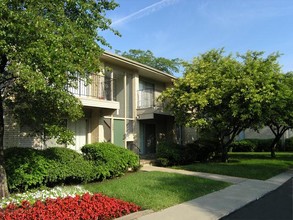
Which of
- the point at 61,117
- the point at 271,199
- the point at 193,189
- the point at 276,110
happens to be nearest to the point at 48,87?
the point at 61,117

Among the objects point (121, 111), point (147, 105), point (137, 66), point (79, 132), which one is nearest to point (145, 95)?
point (147, 105)

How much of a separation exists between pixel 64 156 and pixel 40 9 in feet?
17.7

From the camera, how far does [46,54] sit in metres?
6.41

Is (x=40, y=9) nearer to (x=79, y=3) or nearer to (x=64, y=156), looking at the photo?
(x=79, y=3)

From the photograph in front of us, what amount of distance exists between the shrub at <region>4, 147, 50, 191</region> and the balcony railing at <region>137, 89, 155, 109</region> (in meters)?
10.2

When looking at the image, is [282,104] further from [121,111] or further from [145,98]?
[121,111]

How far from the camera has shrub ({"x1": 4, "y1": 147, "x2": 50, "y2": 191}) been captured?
9.27 m

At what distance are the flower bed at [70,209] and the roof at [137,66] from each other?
9934mm

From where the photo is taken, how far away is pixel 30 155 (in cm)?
1007

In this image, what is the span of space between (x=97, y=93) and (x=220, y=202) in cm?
935

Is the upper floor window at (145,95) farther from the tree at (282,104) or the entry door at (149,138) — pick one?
the tree at (282,104)

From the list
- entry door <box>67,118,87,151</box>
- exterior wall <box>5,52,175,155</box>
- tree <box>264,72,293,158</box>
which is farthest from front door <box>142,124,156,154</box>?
tree <box>264,72,293,158</box>

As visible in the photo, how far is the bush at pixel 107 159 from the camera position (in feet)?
39.4

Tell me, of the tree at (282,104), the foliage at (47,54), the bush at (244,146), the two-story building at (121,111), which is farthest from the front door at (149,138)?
the bush at (244,146)
